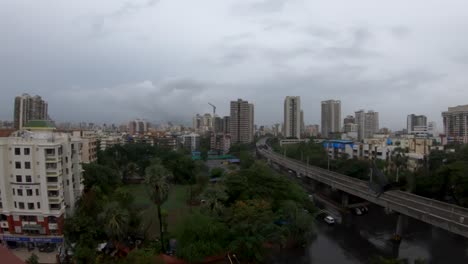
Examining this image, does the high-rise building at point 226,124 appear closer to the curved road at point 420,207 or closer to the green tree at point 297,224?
the curved road at point 420,207

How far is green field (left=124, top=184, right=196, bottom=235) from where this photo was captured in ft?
77.4

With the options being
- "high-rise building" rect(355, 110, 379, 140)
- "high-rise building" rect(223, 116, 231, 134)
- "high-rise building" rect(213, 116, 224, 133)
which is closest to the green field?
"high-rise building" rect(223, 116, 231, 134)

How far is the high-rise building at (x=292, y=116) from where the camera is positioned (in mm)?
96250

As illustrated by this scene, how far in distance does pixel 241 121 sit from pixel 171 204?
64.5 metres

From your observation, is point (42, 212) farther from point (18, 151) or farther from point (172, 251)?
point (172, 251)

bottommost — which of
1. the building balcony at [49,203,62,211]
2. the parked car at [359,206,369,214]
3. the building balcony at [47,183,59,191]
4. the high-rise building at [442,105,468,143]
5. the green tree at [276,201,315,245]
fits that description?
the parked car at [359,206,369,214]

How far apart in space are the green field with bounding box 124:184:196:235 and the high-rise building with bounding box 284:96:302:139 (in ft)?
211

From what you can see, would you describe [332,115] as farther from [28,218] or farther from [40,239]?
[40,239]

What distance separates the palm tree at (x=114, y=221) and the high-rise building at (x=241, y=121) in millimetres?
73614

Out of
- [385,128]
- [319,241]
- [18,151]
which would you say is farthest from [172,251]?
[385,128]

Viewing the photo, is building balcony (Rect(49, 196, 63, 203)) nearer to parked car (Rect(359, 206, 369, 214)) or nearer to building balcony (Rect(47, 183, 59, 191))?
building balcony (Rect(47, 183, 59, 191))

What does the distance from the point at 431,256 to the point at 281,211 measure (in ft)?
33.3

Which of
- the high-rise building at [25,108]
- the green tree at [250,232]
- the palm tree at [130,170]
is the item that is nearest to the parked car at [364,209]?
the green tree at [250,232]

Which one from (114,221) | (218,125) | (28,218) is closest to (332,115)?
(218,125)
